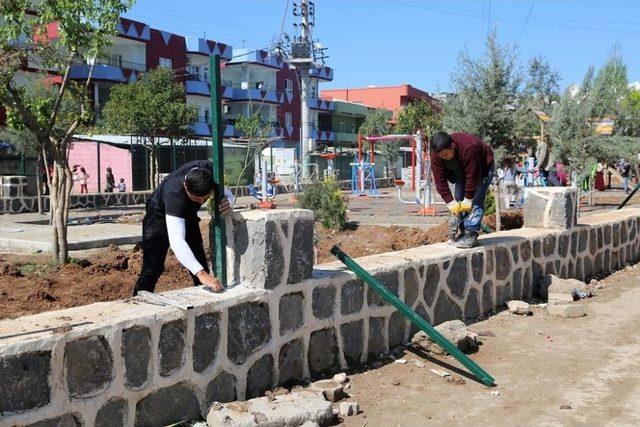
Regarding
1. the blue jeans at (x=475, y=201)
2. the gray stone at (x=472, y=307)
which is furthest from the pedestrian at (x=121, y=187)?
the gray stone at (x=472, y=307)

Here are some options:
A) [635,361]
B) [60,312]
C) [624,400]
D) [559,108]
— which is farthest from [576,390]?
[559,108]

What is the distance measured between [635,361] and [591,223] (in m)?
4.10

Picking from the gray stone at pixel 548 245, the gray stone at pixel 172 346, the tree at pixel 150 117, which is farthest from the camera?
the tree at pixel 150 117

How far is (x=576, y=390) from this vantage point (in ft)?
15.6

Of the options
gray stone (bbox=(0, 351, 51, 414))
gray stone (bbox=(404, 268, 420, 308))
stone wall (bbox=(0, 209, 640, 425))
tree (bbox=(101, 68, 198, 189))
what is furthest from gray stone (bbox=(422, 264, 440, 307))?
tree (bbox=(101, 68, 198, 189))

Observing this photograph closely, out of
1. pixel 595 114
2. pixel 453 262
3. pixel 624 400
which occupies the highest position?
pixel 595 114

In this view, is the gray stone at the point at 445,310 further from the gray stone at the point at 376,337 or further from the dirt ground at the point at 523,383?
the gray stone at the point at 376,337

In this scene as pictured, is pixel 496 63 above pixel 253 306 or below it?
above

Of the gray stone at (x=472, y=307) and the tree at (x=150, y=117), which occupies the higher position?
the tree at (x=150, y=117)

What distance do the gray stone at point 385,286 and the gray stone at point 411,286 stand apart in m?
0.15

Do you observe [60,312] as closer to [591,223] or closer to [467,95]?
[591,223]

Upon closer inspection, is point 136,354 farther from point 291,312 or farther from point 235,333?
point 291,312

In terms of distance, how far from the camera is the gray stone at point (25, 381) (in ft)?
9.81

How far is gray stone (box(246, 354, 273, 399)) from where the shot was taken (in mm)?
4223
